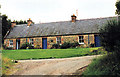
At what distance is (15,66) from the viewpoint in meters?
10.8

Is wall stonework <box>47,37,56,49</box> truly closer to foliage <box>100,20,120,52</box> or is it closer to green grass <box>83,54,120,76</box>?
A: foliage <box>100,20,120,52</box>

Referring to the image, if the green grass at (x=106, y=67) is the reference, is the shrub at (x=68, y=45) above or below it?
above

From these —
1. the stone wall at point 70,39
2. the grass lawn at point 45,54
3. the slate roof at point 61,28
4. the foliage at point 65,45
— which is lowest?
the grass lawn at point 45,54

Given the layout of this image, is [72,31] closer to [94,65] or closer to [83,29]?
[83,29]

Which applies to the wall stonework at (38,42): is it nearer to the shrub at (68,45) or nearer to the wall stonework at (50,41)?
the wall stonework at (50,41)

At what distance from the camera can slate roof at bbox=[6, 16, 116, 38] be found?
1020 inches

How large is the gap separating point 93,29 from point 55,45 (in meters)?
7.22

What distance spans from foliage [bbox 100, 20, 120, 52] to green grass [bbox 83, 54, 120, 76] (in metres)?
0.57

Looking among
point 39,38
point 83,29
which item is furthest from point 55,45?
point 83,29

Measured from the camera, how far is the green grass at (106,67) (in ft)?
24.5

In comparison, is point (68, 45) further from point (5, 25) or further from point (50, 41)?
point (5, 25)

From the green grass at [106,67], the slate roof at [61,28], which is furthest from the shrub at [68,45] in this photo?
the green grass at [106,67]

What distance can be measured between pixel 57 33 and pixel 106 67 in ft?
62.7

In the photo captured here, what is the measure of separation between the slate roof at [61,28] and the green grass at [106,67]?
637 inches
